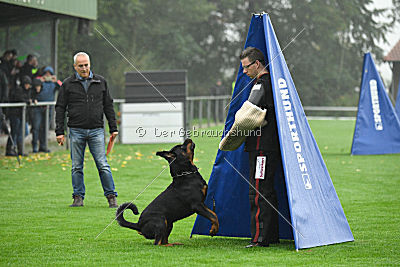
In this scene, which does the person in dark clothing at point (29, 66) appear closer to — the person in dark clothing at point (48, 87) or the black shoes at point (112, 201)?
the person in dark clothing at point (48, 87)

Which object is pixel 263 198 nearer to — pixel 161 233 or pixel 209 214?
pixel 209 214

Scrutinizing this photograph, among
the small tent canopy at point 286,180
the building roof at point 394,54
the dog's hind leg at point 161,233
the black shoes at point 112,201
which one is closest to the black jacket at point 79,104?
the black shoes at point 112,201

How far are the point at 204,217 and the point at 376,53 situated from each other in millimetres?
39299

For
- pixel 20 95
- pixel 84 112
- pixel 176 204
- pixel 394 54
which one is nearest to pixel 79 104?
pixel 84 112

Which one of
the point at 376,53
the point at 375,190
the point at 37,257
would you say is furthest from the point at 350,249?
the point at 376,53

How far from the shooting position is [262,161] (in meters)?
5.52

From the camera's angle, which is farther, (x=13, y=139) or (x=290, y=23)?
(x=290, y=23)

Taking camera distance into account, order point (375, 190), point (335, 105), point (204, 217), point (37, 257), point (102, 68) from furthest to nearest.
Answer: point (335, 105) → point (102, 68) → point (375, 190) → point (204, 217) → point (37, 257)

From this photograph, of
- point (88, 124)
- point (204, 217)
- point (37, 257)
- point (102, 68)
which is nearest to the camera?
point (37, 257)

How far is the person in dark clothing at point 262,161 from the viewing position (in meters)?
5.52

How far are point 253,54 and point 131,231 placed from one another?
7.24ft

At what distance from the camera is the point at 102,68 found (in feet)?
116

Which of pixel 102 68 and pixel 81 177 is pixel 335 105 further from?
pixel 81 177

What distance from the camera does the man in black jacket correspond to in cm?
782
